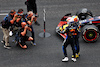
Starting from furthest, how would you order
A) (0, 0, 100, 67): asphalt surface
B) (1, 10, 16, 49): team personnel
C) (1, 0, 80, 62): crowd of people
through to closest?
(1, 10, 16, 49): team personnel < (0, 0, 100, 67): asphalt surface < (1, 0, 80, 62): crowd of people

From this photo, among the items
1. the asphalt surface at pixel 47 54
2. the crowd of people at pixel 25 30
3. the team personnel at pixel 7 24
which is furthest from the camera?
the team personnel at pixel 7 24

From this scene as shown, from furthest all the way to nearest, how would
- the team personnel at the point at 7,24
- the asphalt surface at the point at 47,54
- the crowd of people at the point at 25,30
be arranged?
1. the team personnel at the point at 7,24
2. the asphalt surface at the point at 47,54
3. the crowd of people at the point at 25,30

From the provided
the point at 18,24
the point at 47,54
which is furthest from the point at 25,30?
the point at 47,54

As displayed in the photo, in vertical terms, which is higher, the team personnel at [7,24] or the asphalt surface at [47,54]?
the team personnel at [7,24]

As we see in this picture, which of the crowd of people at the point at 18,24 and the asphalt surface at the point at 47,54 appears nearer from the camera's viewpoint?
the asphalt surface at the point at 47,54

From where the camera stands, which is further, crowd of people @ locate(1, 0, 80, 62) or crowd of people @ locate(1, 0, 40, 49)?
crowd of people @ locate(1, 0, 40, 49)

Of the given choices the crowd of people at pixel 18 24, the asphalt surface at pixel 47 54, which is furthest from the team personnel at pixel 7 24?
the asphalt surface at pixel 47 54

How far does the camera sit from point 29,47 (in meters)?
10.1

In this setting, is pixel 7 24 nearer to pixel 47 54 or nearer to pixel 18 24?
pixel 18 24

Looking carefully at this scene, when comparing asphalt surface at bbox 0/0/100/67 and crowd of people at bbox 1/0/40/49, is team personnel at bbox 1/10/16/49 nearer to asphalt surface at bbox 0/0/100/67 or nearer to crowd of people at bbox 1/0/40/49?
crowd of people at bbox 1/0/40/49

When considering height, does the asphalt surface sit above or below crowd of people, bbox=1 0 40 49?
below

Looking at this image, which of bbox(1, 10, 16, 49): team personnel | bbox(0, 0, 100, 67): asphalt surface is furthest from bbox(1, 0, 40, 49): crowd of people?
bbox(0, 0, 100, 67): asphalt surface

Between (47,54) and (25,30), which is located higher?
(25,30)

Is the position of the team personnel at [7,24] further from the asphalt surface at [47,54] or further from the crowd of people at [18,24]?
the asphalt surface at [47,54]
